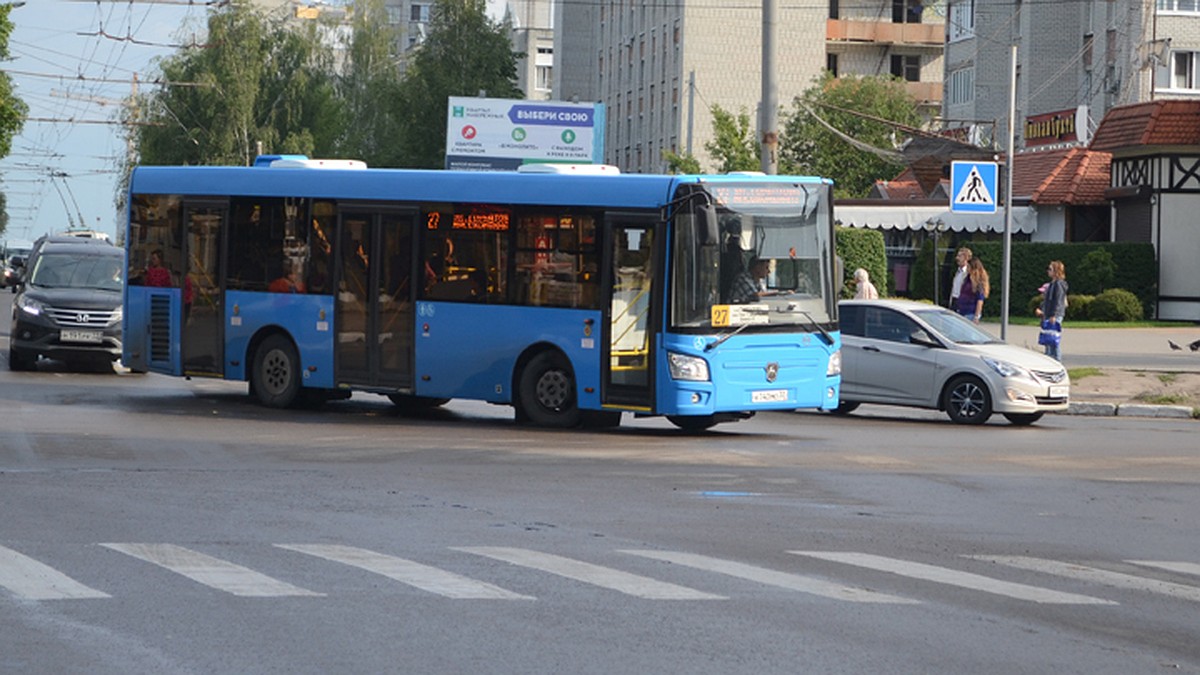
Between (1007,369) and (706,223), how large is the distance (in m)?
5.21

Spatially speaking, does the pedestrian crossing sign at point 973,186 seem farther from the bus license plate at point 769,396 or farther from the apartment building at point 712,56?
the apartment building at point 712,56

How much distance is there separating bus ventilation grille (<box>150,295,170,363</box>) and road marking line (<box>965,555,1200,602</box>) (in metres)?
14.6

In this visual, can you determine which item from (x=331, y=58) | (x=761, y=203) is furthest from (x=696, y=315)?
(x=331, y=58)

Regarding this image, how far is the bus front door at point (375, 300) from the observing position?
2156 centimetres

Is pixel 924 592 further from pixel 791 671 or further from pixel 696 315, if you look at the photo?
pixel 696 315

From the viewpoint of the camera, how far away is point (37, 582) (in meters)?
9.20

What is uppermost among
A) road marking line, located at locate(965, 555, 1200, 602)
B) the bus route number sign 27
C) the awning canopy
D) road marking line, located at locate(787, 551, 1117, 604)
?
the awning canopy

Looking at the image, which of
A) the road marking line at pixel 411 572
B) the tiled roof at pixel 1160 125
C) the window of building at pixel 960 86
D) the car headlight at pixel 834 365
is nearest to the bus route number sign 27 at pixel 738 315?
Answer: the car headlight at pixel 834 365

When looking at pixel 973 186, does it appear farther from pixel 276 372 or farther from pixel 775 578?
pixel 775 578

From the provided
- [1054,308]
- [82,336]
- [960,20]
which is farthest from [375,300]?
[960,20]

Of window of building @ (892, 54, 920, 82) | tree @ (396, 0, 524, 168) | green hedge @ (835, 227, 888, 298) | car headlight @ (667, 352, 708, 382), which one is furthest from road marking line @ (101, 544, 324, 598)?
window of building @ (892, 54, 920, 82)

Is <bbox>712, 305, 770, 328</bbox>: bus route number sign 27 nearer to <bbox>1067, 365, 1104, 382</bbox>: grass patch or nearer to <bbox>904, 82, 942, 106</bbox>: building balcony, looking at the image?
<bbox>1067, 365, 1104, 382</bbox>: grass patch

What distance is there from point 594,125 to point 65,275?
32.3 m

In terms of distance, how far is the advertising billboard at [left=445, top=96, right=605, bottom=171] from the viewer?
60719 millimetres
